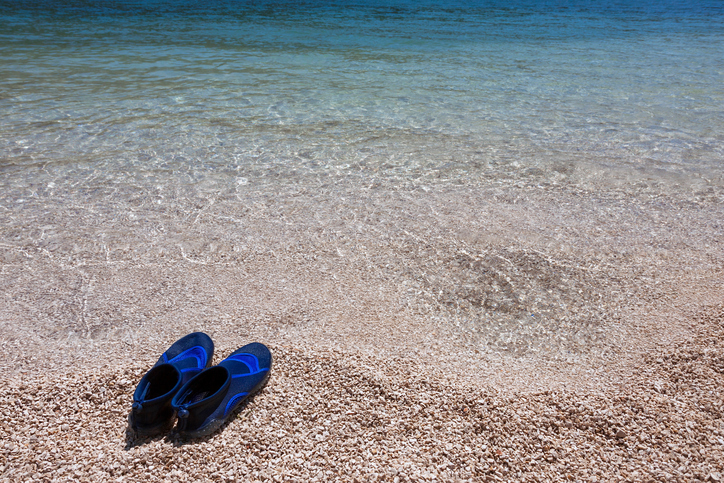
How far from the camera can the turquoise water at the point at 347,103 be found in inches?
200

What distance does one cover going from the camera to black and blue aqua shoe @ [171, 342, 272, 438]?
1.98 m

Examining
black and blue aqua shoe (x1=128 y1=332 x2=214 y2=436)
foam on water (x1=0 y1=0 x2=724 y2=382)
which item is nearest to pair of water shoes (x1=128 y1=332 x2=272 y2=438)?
black and blue aqua shoe (x1=128 y1=332 x2=214 y2=436)

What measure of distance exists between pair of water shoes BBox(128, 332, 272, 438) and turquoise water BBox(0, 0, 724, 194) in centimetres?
261

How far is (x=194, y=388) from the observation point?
2.14 m

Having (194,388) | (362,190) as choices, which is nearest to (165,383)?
(194,388)

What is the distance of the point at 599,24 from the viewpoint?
627 inches

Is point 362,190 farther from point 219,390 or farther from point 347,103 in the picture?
point 347,103

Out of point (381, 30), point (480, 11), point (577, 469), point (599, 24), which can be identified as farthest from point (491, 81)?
point (480, 11)

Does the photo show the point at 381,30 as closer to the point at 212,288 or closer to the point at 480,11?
the point at 480,11

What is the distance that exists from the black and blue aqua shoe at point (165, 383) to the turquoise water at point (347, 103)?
2.53 m

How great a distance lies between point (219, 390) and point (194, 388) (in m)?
0.16

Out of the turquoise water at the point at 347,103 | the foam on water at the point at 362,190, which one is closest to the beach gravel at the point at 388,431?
the foam on water at the point at 362,190

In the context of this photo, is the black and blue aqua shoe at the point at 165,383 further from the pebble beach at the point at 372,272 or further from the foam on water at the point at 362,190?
the foam on water at the point at 362,190

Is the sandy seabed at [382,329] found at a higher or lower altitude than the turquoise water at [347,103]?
lower
